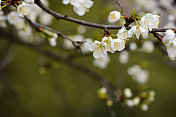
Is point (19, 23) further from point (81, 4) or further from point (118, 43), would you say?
point (118, 43)

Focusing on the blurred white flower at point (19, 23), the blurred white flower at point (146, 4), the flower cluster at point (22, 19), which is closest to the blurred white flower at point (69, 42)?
the flower cluster at point (22, 19)

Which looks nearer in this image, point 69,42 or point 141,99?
point 141,99

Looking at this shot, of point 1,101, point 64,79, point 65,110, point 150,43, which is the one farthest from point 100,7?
point 1,101

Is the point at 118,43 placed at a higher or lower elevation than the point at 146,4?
lower

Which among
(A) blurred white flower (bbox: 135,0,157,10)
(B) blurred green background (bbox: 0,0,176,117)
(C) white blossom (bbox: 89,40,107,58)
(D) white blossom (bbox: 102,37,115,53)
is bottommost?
(B) blurred green background (bbox: 0,0,176,117)

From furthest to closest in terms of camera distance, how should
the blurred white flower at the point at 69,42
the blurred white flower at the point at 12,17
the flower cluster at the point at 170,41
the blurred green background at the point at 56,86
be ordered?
the blurred green background at the point at 56,86 → the blurred white flower at the point at 69,42 → the blurred white flower at the point at 12,17 → the flower cluster at the point at 170,41

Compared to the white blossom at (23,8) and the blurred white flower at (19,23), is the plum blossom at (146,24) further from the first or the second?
the blurred white flower at (19,23)

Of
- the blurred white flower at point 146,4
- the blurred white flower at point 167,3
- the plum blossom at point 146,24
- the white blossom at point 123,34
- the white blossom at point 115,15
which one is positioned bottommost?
the white blossom at point 123,34

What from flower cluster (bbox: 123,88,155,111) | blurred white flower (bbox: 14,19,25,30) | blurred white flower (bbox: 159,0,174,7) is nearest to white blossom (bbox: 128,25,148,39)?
flower cluster (bbox: 123,88,155,111)

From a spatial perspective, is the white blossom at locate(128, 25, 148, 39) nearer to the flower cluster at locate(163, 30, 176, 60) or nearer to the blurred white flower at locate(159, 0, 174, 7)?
the flower cluster at locate(163, 30, 176, 60)

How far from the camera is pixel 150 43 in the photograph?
1073 millimetres

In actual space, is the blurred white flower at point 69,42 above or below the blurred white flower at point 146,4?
below

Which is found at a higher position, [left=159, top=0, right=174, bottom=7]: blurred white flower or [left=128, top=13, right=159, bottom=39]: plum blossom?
[left=159, top=0, right=174, bottom=7]: blurred white flower

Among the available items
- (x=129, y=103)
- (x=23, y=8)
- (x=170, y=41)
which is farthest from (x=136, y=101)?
(x=23, y=8)
